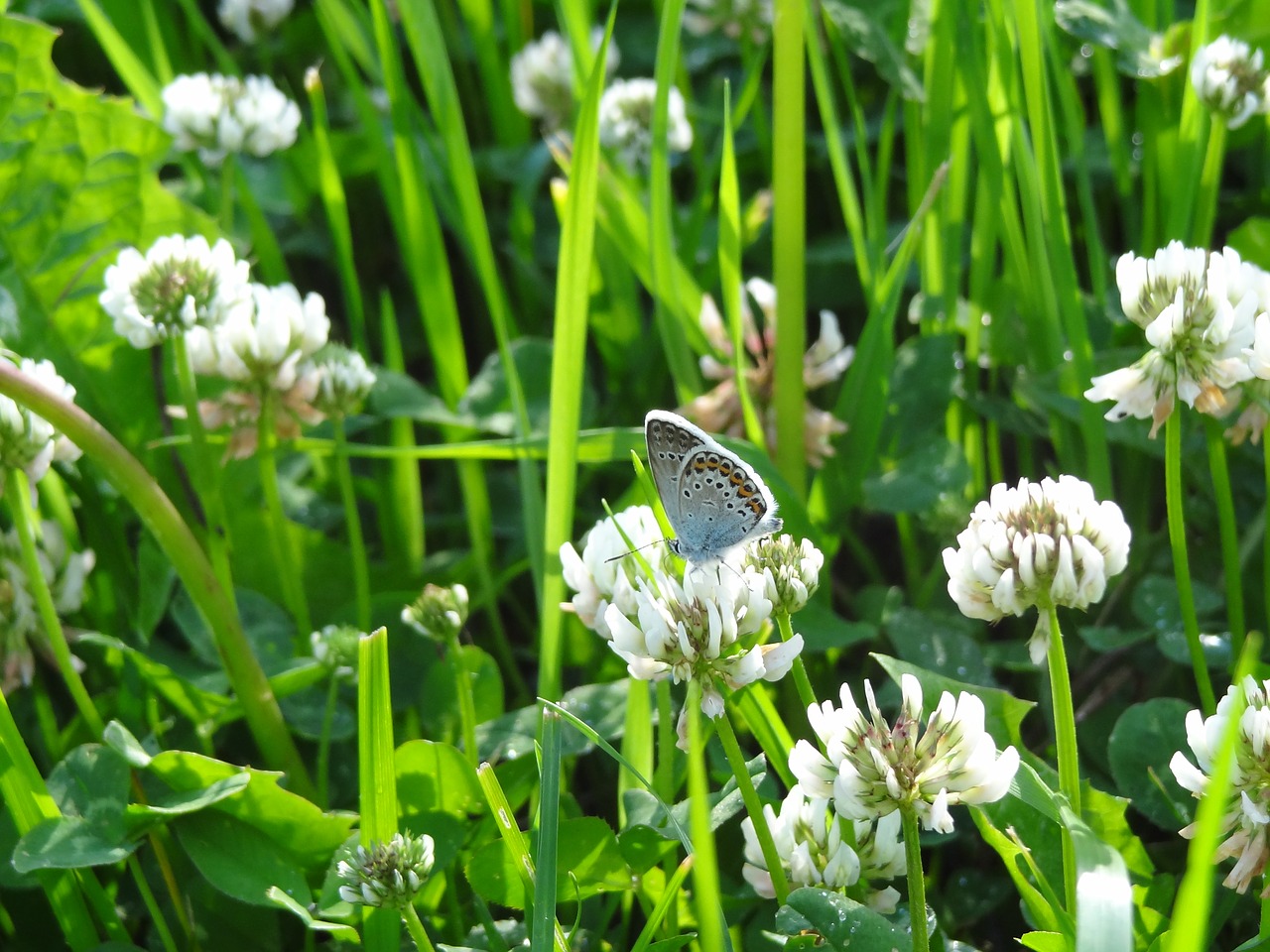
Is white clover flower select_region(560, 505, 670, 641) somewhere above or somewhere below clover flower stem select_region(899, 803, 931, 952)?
above

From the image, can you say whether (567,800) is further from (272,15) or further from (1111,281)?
(272,15)

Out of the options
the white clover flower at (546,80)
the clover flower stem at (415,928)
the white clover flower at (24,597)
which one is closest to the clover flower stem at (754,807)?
the clover flower stem at (415,928)

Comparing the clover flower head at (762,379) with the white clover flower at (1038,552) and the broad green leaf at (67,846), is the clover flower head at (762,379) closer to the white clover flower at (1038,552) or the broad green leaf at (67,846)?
the white clover flower at (1038,552)

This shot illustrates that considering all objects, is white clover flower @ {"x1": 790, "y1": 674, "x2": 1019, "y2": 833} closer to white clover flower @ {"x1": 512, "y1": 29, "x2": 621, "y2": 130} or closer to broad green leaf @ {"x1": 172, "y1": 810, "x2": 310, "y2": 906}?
broad green leaf @ {"x1": 172, "y1": 810, "x2": 310, "y2": 906}

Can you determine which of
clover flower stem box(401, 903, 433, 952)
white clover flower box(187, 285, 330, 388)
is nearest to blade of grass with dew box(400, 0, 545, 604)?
white clover flower box(187, 285, 330, 388)

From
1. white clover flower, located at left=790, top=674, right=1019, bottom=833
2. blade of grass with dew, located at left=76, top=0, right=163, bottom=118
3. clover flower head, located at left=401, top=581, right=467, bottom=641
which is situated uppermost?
blade of grass with dew, located at left=76, top=0, right=163, bottom=118

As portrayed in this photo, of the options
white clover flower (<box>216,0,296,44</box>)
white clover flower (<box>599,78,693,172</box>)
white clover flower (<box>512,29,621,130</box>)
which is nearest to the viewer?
white clover flower (<box>599,78,693,172</box>)
